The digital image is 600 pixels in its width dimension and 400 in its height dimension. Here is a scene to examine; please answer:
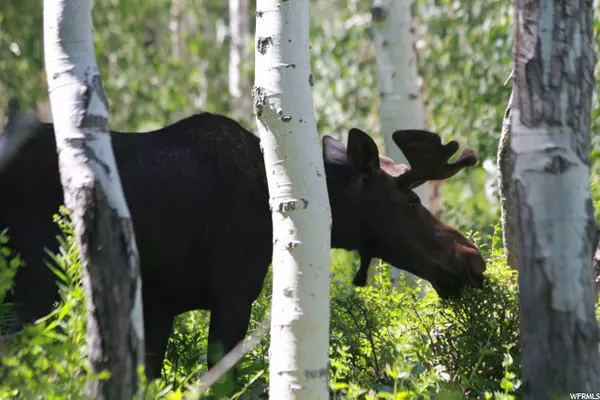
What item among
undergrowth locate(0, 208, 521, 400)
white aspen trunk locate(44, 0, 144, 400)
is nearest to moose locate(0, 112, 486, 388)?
undergrowth locate(0, 208, 521, 400)

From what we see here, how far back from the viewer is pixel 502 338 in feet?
19.0

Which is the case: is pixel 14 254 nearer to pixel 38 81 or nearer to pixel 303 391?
pixel 303 391

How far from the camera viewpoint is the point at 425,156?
6.81 metres

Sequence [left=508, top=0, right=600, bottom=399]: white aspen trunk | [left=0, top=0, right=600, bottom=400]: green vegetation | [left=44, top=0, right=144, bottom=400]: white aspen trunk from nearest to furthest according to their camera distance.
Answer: [left=44, top=0, right=144, bottom=400]: white aspen trunk
[left=0, top=0, right=600, bottom=400]: green vegetation
[left=508, top=0, right=600, bottom=399]: white aspen trunk

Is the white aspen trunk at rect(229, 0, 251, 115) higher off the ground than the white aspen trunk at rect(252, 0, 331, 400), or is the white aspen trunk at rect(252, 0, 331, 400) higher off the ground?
the white aspen trunk at rect(229, 0, 251, 115)

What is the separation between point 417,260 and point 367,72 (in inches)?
457

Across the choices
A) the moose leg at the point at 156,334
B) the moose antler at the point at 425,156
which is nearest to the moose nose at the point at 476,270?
the moose antler at the point at 425,156

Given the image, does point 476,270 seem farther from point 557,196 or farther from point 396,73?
point 396,73

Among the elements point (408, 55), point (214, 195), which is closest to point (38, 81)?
point (408, 55)

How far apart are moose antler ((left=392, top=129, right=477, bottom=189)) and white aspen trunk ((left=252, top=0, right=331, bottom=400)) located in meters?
2.00

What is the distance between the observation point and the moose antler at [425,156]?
6.72m

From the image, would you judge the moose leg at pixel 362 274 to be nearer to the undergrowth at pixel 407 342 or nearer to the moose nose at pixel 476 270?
the undergrowth at pixel 407 342

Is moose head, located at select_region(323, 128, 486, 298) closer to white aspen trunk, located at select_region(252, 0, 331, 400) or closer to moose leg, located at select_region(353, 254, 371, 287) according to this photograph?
moose leg, located at select_region(353, 254, 371, 287)

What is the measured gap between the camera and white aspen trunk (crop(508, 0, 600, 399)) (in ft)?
14.8
